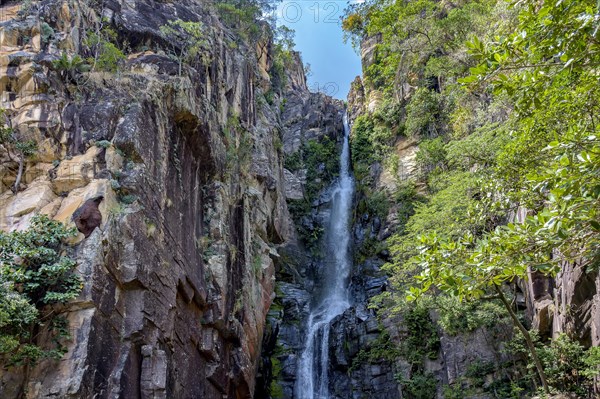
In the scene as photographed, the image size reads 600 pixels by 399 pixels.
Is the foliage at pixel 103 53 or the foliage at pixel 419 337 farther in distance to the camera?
the foliage at pixel 419 337

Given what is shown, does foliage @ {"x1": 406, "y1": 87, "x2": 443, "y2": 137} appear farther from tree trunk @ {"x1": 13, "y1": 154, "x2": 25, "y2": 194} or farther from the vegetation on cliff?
tree trunk @ {"x1": 13, "y1": 154, "x2": 25, "y2": 194}

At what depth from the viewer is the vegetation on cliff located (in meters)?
5.83

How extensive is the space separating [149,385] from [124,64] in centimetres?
951

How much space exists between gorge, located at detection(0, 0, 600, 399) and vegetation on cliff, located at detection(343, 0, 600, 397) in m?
0.06

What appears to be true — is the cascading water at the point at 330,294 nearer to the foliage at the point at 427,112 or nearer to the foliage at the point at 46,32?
the foliage at the point at 427,112

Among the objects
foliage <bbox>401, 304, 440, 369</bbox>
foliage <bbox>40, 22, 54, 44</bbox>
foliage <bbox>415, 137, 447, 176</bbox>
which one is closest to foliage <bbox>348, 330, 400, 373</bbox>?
foliage <bbox>401, 304, 440, 369</bbox>

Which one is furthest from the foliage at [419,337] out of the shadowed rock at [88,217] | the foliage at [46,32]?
the foliage at [46,32]

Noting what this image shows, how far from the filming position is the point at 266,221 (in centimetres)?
2438

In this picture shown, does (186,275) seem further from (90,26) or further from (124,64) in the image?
(90,26)

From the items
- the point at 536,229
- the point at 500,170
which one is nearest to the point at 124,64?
the point at 500,170

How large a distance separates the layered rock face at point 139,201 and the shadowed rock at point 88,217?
0.03 meters

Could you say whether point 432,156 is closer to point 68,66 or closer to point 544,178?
point 68,66

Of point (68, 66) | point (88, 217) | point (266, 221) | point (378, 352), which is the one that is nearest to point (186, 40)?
point (68, 66)

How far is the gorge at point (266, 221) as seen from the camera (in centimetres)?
677
